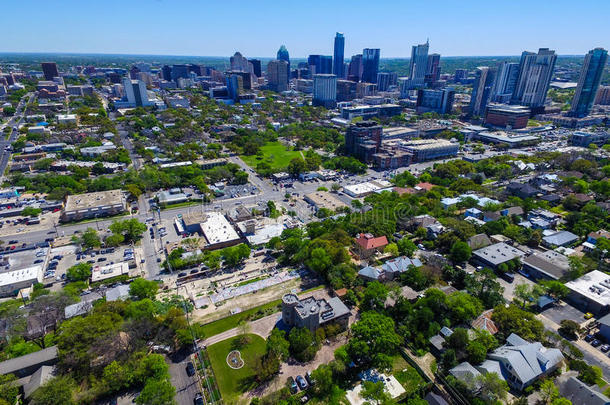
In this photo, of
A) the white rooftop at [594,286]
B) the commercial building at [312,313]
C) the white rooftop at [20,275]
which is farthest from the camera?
the white rooftop at [20,275]

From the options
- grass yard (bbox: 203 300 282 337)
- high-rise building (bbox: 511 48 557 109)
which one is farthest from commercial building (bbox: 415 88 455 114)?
grass yard (bbox: 203 300 282 337)

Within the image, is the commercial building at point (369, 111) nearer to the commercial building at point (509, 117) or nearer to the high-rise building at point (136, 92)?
the commercial building at point (509, 117)

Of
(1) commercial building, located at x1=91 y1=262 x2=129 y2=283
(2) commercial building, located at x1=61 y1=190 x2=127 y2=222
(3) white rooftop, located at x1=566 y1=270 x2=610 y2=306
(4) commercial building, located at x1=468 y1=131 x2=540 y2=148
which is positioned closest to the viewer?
(3) white rooftop, located at x1=566 y1=270 x2=610 y2=306

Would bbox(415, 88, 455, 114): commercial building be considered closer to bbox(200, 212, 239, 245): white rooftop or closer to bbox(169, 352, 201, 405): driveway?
bbox(200, 212, 239, 245): white rooftop

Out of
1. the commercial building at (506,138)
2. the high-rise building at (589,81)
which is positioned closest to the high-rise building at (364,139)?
the commercial building at (506,138)

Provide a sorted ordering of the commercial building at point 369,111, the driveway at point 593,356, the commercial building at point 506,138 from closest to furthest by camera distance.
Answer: the driveway at point 593,356, the commercial building at point 506,138, the commercial building at point 369,111

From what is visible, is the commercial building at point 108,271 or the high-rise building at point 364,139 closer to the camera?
the commercial building at point 108,271

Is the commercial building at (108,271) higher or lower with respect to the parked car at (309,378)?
higher

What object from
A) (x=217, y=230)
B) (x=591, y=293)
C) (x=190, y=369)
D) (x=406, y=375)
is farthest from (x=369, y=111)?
(x=190, y=369)
